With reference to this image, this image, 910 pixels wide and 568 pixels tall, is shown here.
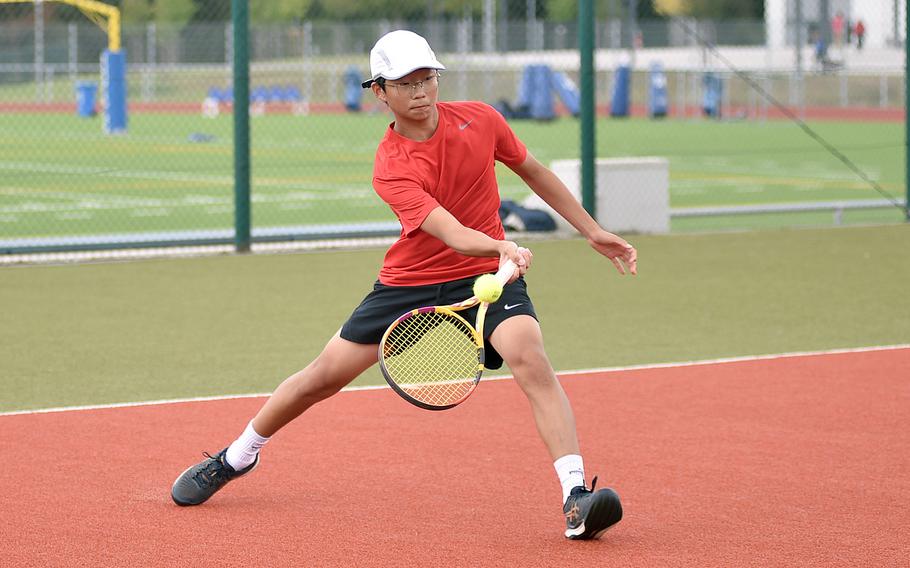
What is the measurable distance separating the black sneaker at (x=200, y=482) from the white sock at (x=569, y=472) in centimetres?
130

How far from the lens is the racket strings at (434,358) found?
215 inches

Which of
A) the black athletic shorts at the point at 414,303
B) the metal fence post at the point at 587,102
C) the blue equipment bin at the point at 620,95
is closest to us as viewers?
the black athletic shorts at the point at 414,303

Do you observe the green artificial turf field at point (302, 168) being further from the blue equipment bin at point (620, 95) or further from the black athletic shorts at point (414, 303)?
the black athletic shorts at point (414, 303)

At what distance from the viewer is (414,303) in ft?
18.3

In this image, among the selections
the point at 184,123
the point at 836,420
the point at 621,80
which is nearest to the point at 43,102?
the point at 184,123

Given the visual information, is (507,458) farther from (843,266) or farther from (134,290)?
(843,266)

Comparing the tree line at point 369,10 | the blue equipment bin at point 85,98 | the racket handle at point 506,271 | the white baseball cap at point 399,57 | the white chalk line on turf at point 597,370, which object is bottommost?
the white chalk line on turf at point 597,370

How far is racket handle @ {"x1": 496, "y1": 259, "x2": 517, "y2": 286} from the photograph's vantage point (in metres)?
5.12

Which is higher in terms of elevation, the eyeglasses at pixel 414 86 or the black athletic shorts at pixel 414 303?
the eyeglasses at pixel 414 86

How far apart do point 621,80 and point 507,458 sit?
110 feet

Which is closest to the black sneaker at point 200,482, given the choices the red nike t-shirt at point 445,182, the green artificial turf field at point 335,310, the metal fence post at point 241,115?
the red nike t-shirt at point 445,182

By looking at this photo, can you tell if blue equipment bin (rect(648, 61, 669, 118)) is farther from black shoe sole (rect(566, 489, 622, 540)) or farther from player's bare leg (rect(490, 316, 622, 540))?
black shoe sole (rect(566, 489, 622, 540))

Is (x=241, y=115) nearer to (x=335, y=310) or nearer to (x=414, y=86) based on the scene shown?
(x=335, y=310)

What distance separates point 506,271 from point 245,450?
1.34 m
